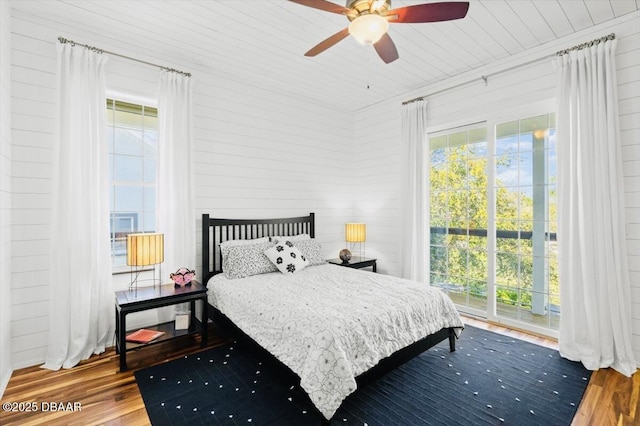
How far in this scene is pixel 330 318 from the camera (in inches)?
83.0

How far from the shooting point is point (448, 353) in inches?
115

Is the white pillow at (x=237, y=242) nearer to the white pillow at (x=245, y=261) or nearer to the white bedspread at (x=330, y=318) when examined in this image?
the white pillow at (x=245, y=261)

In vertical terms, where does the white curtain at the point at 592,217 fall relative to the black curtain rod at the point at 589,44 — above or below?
below

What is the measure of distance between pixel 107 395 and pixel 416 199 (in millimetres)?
3785

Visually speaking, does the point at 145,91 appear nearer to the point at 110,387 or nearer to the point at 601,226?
the point at 110,387

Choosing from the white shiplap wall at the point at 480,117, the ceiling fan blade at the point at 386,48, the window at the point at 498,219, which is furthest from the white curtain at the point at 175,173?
the window at the point at 498,219

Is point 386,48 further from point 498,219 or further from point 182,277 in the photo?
point 182,277

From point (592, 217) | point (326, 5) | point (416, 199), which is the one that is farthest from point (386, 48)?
point (592, 217)

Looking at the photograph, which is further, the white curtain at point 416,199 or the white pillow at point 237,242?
the white curtain at point 416,199

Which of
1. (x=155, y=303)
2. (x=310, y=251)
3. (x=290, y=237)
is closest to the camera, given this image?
(x=155, y=303)

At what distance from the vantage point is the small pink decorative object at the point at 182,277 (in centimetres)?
305

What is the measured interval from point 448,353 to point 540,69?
304cm

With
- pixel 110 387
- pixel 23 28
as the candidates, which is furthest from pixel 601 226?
pixel 23 28

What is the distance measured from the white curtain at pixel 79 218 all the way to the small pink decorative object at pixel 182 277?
22.9 inches
